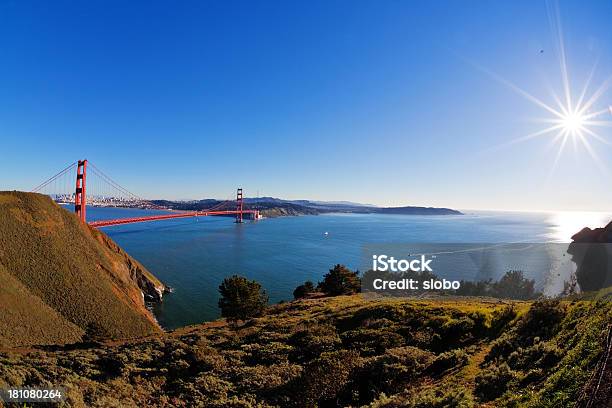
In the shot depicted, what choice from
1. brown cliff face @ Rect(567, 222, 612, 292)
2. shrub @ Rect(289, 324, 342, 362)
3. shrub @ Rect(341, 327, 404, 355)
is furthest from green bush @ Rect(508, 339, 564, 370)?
brown cliff face @ Rect(567, 222, 612, 292)

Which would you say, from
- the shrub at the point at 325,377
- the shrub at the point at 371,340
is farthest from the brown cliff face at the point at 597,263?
the shrub at the point at 325,377

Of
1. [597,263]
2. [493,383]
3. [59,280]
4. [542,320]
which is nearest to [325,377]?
[493,383]

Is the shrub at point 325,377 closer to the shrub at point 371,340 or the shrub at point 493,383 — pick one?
the shrub at point 371,340

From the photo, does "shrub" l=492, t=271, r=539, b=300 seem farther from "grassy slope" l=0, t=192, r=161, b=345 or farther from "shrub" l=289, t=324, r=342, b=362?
"grassy slope" l=0, t=192, r=161, b=345

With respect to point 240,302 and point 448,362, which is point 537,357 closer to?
point 448,362

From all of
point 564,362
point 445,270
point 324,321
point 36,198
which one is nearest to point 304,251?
point 445,270

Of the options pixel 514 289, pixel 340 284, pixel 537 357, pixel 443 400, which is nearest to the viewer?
pixel 443 400
